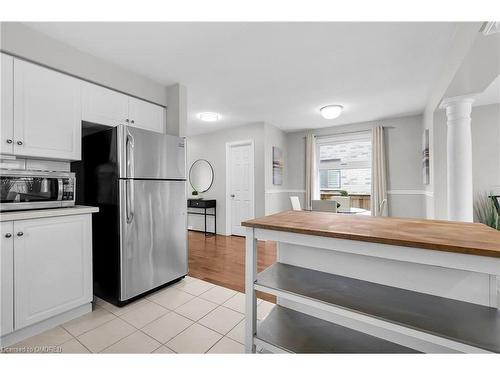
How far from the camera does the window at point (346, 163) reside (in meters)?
4.79

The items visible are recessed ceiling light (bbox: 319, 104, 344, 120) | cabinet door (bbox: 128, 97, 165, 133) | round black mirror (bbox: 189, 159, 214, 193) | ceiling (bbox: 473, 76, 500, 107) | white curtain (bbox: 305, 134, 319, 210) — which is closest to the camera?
cabinet door (bbox: 128, 97, 165, 133)

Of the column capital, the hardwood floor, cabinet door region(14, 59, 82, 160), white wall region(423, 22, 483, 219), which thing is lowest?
the hardwood floor

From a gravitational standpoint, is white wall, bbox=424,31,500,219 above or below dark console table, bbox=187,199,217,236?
above

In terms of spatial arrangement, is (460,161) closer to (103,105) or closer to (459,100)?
(459,100)

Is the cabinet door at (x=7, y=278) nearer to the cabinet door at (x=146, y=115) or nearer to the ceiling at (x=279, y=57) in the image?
the cabinet door at (x=146, y=115)

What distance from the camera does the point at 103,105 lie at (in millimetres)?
2242

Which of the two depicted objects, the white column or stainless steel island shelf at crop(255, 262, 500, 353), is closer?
stainless steel island shelf at crop(255, 262, 500, 353)

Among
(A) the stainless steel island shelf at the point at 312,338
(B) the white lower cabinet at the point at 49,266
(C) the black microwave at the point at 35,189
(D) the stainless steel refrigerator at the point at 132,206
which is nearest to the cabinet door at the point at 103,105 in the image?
(D) the stainless steel refrigerator at the point at 132,206

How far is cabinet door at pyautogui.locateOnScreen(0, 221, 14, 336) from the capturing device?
1.48 m

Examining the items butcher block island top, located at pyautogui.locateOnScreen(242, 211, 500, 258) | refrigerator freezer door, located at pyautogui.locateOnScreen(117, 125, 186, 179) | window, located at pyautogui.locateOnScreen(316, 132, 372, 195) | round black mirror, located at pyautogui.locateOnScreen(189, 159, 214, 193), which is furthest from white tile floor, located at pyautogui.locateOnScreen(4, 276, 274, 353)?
window, located at pyautogui.locateOnScreen(316, 132, 372, 195)

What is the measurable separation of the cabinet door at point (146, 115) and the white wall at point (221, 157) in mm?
1515

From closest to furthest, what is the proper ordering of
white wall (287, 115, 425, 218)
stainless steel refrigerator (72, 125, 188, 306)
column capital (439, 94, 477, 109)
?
stainless steel refrigerator (72, 125, 188, 306)
column capital (439, 94, 477, 109)
white wall (287, 115, 425, 218)

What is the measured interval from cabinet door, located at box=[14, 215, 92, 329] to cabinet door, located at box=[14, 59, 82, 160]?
2.00ft

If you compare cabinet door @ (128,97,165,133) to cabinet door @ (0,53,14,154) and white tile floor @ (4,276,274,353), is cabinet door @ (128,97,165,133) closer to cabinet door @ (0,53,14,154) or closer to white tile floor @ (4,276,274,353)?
cabinet door @ (0,53,14,154)
